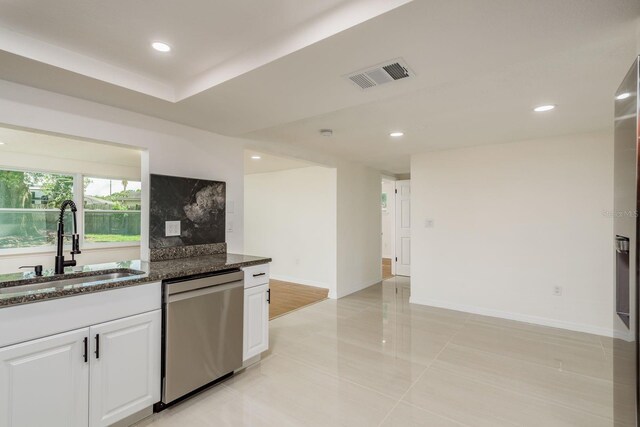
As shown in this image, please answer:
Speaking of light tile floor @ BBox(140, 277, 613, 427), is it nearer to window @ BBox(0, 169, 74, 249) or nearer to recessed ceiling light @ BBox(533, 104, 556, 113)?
recessed ceiling light @ BBox(533, 104, 556, 113)

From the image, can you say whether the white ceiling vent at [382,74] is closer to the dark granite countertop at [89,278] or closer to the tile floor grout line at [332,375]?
the dark granite countertop at [89,278]

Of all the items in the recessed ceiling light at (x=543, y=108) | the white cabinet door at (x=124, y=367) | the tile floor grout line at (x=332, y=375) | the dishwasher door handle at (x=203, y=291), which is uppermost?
the recessed ceiling light at (x=543, y=108)

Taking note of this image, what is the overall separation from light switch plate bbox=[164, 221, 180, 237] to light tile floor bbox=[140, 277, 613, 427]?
1.34 meters

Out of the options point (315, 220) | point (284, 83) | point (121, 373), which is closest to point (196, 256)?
point (121, 373)

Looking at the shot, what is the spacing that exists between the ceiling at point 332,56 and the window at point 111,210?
152 inches

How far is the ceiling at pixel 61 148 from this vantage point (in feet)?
12.7

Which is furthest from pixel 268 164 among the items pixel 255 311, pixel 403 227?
pixel 255 311

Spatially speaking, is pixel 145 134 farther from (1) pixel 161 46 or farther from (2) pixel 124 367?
(2) pixel 124 367

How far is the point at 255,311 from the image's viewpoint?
270cm

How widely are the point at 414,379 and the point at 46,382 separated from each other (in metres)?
2.40

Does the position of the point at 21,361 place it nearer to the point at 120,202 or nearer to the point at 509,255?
the point at 509,255

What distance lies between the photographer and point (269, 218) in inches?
257

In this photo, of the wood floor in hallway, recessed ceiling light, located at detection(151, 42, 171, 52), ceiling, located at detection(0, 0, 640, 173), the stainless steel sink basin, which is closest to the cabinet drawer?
the stainless steel sink basin

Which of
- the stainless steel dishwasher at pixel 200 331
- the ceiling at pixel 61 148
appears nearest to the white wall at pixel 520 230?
the stainless steel dishwasher at pixel 200 331
